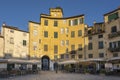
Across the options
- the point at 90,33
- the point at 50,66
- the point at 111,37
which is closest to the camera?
the point at 111,37

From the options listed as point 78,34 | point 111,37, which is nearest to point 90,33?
point 78,34

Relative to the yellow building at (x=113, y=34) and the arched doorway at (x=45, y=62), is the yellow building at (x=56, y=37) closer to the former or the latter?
the arched doorway at (x=45, y=62)

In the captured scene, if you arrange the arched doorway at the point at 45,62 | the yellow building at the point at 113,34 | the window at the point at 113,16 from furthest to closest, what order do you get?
the arched doorway at the point at 45,62 → the window at the point at 113,16 → the yellow building at the point at 113,34

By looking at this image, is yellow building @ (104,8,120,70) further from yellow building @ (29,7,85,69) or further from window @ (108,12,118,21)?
yellow building @ (29,7,85,69)

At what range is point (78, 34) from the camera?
52.4 m

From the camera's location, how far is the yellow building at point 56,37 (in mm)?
52031

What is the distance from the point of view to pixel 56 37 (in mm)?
54438

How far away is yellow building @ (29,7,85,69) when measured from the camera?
5203 cm

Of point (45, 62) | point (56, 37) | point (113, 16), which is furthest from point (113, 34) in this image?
point (45, 62)

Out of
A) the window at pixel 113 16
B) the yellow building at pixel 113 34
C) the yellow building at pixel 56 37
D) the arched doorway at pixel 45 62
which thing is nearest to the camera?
the yellow building at pixel 113 34

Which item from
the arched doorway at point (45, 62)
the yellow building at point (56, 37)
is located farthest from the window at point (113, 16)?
the arched doorway at point (45, 62)

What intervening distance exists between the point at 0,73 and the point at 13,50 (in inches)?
746

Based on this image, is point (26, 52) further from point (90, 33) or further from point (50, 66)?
point (90, 33)

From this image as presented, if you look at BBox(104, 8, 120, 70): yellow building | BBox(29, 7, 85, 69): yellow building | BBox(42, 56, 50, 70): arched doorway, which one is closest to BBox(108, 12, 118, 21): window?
BBox(104, 8, 120, 70): yellow building
